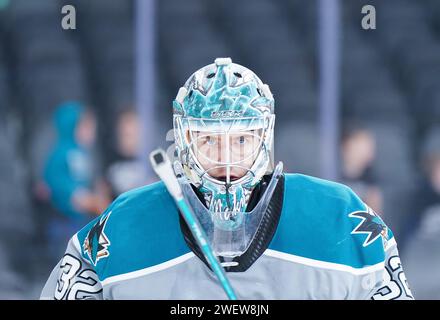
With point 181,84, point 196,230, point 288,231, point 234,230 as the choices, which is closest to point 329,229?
point 288,231

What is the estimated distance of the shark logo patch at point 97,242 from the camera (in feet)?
8.81

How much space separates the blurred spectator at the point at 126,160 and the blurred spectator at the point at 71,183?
88mm

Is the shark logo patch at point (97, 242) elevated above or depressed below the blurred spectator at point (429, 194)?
above

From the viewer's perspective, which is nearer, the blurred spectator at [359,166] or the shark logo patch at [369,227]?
the shark logo patch at [369,227]

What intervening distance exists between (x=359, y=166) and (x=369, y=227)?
2.97m

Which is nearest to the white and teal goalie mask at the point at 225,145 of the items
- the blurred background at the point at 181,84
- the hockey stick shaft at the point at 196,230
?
the hockey stick shaft at the point at 196,230

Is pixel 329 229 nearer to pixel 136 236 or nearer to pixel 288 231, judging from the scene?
pixel 288 231

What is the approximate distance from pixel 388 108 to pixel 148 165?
1.30m

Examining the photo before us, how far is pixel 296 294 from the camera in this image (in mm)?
2580

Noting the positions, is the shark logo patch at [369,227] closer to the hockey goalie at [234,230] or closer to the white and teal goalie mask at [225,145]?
the hockey goalie at [234,230]

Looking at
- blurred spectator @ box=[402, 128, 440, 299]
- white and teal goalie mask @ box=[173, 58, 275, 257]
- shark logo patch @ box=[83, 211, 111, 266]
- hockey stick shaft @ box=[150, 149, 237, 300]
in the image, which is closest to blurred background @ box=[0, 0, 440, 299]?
blurred spectator @ box=[402, 128, 440, 299]
